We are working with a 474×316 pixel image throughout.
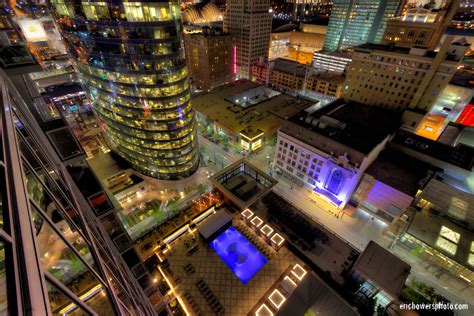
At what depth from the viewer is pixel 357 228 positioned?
48125 millimetres

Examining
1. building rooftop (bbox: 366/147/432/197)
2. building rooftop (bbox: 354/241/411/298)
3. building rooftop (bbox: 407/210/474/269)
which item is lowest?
building rooftop (bbox: 407/210/474/269)

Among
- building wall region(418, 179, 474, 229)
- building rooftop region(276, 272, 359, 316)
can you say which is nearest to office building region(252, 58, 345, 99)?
building wall region(418, 179, 474, 229)

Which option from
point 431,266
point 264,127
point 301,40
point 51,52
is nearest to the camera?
point 431,266

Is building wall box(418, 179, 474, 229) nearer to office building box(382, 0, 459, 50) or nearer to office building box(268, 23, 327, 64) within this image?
office building box(382, 0, 459, 50)

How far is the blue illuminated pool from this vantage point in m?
33.2

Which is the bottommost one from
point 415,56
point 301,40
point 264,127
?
point 264,127

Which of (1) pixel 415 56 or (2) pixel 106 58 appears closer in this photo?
(2) pixel 106 58

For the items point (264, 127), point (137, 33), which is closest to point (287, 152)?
point (264, 127)

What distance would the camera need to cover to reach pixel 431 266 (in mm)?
40719

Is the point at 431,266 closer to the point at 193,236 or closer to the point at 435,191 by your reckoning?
Result: the point at 435,191

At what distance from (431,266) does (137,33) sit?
6826 centimetres

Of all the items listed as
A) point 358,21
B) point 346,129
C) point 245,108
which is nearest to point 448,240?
point 346,129

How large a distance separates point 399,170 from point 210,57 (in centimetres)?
8503

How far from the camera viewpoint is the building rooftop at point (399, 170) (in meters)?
43.9
